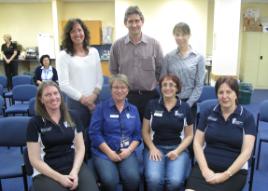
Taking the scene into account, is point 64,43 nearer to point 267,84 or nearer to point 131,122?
point 131,122

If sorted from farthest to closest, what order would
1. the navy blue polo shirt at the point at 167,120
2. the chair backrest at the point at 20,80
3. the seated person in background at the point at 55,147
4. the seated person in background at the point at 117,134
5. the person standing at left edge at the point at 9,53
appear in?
the person standing at left edge at the point at 9,53 < the chair backrest at the point at 20,80 < the navy blue polo shirt at the point at 167,120 < the seated person in background at the point at 117,134 < the seated person in background at the point at 55,147

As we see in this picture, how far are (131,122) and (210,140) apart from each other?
635mm

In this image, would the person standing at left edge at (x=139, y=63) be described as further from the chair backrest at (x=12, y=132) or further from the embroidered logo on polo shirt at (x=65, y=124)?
the chair backrest at (x=12, y=132)

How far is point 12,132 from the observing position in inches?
96.7

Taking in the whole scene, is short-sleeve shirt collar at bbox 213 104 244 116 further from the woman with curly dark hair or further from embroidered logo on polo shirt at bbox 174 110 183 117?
the woman with curly dark hair

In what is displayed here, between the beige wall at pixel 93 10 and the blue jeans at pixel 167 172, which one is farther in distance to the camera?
the beige wall at pixel 93 10

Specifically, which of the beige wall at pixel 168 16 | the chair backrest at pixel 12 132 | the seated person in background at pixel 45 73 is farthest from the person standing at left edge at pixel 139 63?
the beige wall at pixel 168 16

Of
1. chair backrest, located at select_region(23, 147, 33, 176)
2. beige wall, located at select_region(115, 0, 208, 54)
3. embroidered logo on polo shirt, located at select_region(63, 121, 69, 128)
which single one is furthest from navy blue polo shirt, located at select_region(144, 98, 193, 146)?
beige wall, located at select_region(115, 0, 208, 54)

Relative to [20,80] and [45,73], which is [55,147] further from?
[20,80]

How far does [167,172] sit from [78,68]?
3.77 feet

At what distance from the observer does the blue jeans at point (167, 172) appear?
2.09 metres

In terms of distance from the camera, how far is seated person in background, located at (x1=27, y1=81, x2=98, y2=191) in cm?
189

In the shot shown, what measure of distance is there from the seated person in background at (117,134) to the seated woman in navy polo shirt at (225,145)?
1.62ft

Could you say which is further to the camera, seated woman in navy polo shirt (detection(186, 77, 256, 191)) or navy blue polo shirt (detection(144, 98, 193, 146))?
navy blue polo shirt (detection(144, 98, 193, 146))
